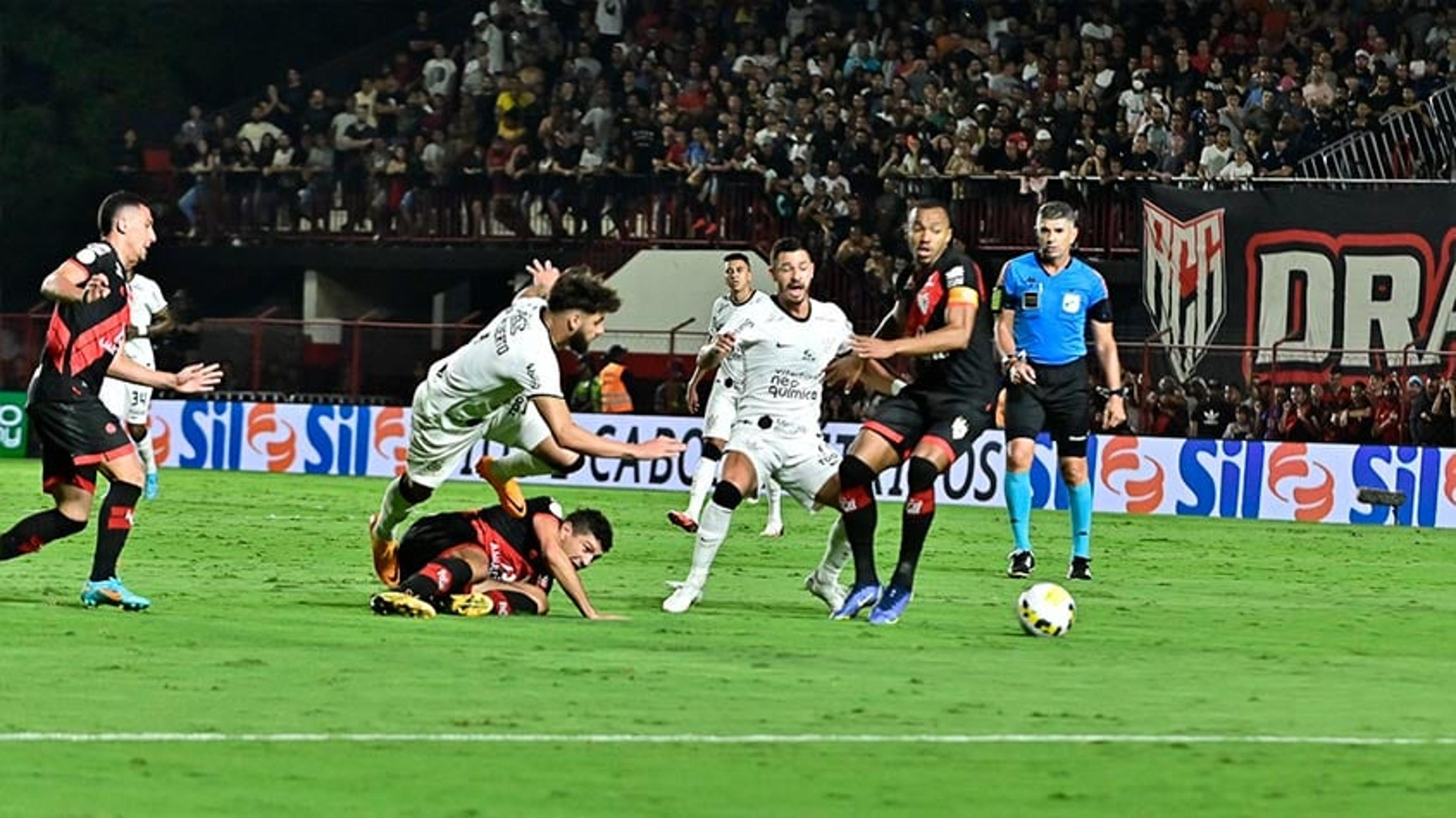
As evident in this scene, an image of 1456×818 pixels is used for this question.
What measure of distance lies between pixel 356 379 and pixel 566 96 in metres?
6.08

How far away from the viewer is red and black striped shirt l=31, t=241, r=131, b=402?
12969 mm

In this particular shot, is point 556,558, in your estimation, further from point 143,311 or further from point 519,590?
point 143,311

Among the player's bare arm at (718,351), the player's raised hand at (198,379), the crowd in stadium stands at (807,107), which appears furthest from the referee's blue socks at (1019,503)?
the crowd in stadium stands at (807,107)

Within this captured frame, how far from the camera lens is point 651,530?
75.4 ft

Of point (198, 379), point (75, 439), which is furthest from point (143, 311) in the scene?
point (198, 379)

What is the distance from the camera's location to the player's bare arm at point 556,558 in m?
13.0

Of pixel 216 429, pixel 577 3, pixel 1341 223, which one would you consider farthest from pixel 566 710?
pixel 577 3

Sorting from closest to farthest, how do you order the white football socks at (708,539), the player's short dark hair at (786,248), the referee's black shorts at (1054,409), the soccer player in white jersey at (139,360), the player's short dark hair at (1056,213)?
the white football socks at (708,539)
the player's short dark hair at (786,248)
the player's short dark hair at (1056,213)
the referee's black shorts at (1054,409)
the soccer player in white jersey at (139,360)

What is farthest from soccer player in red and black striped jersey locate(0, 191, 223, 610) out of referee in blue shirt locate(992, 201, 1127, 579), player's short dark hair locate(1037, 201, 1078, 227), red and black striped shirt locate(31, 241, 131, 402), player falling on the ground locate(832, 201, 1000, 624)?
player's short dark hair locate(1037, 201, 1078, 227)

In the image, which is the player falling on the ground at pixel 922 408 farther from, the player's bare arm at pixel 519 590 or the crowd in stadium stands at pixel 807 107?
the crowd in stadium stands at pixel 807 107

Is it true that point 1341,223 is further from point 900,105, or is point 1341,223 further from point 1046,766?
point 1046,766

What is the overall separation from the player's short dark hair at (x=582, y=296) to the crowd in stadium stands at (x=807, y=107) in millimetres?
19814

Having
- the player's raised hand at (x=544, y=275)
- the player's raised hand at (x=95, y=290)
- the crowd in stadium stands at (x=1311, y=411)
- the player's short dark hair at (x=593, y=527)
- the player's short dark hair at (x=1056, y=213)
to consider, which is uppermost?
the player's short dark hair at (x=1056, y=213)

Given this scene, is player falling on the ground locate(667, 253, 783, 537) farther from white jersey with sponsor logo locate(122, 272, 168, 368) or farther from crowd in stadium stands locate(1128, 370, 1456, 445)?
crowd in stadium stands locate(1128, 370, 1456, 445)
